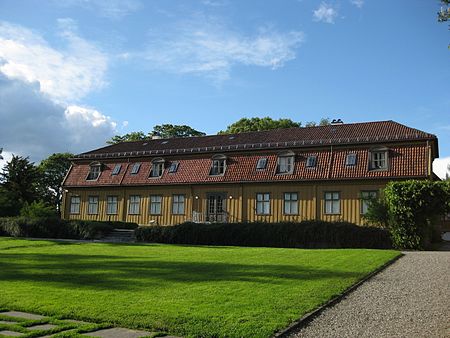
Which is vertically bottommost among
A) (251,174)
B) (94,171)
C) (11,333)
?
(11,333)

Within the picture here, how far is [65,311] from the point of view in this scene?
22.2 ft

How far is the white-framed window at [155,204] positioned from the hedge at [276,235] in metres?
6.46

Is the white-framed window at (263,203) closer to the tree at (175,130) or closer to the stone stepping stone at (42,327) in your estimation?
the stone stepping stone at (42,327)

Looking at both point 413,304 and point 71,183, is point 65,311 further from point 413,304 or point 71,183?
point 71,183

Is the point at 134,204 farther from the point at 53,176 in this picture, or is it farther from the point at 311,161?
the point at 53,176

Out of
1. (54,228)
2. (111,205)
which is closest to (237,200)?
(111,205)

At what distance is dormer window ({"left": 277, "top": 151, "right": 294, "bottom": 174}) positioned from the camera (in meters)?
29.1

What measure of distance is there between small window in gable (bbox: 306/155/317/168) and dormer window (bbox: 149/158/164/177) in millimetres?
10686

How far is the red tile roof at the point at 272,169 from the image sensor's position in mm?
25953

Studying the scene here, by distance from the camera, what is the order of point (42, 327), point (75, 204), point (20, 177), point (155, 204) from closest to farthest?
point (42, 327), point (155, 204), point (75, 204), point (20, 177)

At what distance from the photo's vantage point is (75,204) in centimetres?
3631

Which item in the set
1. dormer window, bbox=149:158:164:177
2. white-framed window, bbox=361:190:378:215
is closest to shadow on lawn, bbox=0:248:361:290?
white-framed window, bbox=361:190:378:215

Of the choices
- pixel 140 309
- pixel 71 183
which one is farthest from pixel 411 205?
pixel 71 183

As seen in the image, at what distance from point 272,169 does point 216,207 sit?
4650 millimetres
